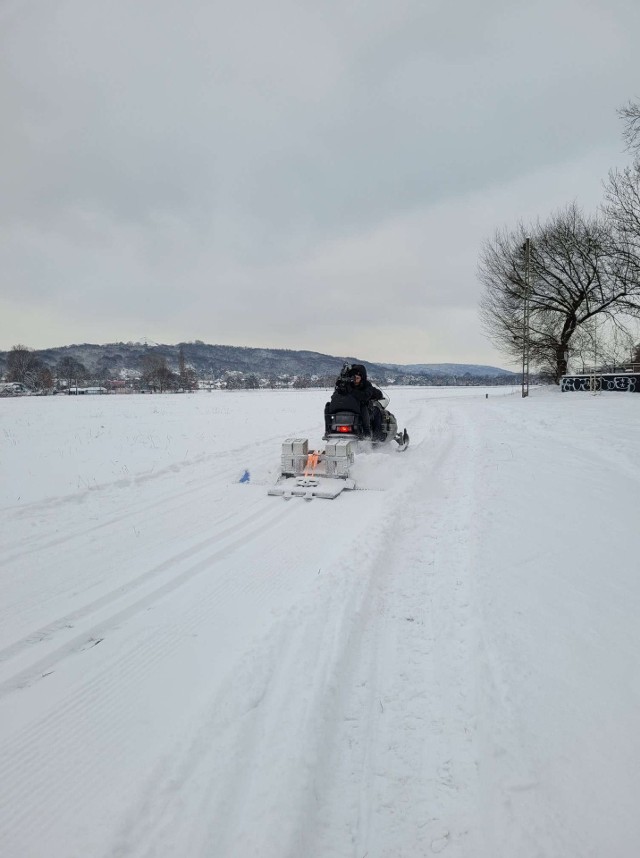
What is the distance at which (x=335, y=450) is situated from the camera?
23.2 ft

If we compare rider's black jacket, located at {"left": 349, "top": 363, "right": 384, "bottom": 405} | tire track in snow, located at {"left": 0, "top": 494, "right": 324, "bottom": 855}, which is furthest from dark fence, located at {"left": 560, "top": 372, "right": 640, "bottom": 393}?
tire track in snow, located at {"left": 0, "top": 494, "right": 324, "bottom": 855}

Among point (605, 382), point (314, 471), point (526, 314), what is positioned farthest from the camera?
point (526, 314)

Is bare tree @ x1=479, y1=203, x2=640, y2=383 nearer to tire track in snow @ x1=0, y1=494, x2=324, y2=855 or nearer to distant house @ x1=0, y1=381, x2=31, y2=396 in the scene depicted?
tire track in snow @ x1=0, y1=494, x2=324, y2=855

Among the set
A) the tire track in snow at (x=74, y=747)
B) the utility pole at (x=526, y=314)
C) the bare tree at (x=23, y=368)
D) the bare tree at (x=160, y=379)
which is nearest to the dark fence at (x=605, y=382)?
the utility pole at (x=526, y=314)

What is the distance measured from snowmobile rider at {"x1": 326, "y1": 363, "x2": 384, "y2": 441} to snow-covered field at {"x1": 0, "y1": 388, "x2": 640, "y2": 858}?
10.4 feet

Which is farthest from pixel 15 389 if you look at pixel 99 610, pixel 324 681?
pixel 324 681

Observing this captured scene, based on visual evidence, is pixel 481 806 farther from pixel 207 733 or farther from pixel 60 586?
pixel 60 586

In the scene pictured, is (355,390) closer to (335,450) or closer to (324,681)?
(335,450)

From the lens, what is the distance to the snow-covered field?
1.77 m

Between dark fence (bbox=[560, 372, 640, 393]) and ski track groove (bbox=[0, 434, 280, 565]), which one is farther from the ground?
dark fence (bbox=[560, 372, 640, 393])

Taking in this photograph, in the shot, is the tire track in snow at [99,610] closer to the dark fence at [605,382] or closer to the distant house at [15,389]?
the dark fence at [605,382]

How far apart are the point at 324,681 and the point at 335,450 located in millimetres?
4680

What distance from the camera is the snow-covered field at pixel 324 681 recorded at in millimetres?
1767

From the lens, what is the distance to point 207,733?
2166 mm
